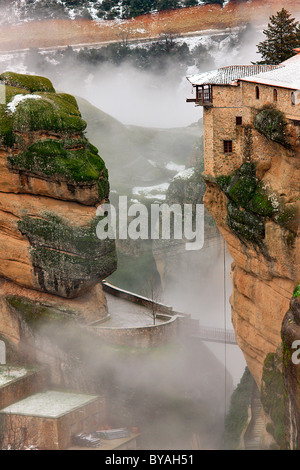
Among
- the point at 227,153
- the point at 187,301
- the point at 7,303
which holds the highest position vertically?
the point at 227,153

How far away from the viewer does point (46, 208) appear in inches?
2072

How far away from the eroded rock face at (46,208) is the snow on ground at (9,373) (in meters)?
2.14

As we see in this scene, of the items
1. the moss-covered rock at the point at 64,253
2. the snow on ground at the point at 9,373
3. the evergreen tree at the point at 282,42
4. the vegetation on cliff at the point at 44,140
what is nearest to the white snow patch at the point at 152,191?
the evergreen tree at the point at 282,42

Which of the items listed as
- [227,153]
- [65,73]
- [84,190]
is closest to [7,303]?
[84,190]

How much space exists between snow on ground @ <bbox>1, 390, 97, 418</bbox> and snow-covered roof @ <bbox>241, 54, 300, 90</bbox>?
70.0 ft

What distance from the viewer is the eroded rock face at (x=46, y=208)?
5159 cm

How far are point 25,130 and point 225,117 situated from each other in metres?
12.8

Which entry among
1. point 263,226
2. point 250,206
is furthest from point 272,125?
point 263,226

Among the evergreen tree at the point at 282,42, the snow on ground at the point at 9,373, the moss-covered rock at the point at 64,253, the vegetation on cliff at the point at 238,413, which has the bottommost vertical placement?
the vegetation on cliff at the point at 238,413

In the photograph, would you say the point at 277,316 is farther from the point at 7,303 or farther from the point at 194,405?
the point at 7,303

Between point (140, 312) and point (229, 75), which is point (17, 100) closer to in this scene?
point (229, 75)

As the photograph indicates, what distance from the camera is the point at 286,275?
142 ft

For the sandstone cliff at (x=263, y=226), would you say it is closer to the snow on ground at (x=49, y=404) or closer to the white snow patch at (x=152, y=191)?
the snow on ground at (x=49, y=404)

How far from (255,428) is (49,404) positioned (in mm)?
12326
